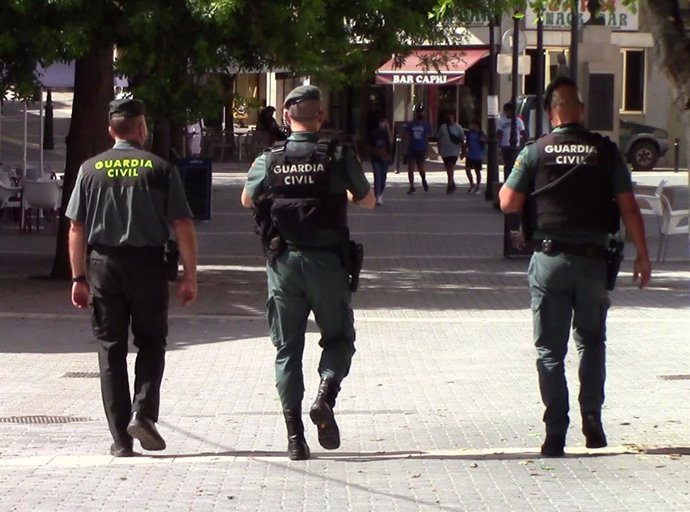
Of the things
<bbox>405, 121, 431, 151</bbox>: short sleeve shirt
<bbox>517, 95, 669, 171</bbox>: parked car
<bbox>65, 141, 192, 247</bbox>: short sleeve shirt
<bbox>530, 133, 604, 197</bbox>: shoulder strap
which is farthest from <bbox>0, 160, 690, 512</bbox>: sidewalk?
<bbox>517, 95, 669, 171</bbox>: parked car

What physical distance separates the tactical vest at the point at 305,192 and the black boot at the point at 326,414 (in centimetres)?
78

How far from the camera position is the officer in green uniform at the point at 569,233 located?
23.4 ft

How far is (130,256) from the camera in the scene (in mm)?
7242

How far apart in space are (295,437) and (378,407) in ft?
7.00

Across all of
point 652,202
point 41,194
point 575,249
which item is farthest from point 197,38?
point 41,194

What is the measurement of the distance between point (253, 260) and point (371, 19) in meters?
4.46

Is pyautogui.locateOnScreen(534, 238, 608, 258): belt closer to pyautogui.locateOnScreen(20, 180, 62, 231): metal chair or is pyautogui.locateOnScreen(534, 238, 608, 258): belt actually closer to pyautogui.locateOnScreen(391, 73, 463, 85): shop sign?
pyautogui.locateOnScreen(20, 180, 62, 231): metal chair

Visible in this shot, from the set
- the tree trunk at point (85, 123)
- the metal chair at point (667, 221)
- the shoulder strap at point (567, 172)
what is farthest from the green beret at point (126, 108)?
the metal chair at point (667, 221)

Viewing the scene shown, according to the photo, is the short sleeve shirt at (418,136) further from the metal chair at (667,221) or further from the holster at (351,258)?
the holster at (351,258)

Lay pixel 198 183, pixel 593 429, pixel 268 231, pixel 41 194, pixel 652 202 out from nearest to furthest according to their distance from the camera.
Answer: pixel 268 231 < pixel 593 429 < pixel 652 202 < pixel 41 194 < pixel 198 183

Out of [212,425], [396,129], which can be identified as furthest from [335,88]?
[396,129]

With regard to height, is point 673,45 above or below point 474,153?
above

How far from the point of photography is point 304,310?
714 cm

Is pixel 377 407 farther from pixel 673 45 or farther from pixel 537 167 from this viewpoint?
pixel 673 45
